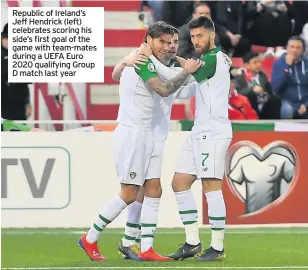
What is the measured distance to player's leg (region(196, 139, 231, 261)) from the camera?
30.4 feet

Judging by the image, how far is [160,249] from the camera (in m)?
10.6

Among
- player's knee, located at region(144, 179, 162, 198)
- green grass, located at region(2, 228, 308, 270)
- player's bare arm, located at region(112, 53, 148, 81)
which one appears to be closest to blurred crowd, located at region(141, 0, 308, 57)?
green grass, located at region(2, 228, 308, 270)

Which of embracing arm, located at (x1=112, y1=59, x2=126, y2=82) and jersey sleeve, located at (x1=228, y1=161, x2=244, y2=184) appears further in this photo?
jersey sleeve, located at (x1=228, y1=161, x2=244, y2=184)

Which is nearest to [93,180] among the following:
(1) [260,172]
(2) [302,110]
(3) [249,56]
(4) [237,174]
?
(4) [237,174]

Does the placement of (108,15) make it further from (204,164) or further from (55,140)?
(204,164)

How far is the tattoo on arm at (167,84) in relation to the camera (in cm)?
896

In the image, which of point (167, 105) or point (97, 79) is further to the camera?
point (97, 79)

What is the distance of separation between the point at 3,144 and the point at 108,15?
3062mm

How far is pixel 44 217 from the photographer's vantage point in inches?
502

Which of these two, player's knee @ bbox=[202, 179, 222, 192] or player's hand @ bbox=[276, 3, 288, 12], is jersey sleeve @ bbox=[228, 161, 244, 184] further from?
player's knee @ bbox=[202, 179, 222, 192]

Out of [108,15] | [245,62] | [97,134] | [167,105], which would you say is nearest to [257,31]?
[245,62]

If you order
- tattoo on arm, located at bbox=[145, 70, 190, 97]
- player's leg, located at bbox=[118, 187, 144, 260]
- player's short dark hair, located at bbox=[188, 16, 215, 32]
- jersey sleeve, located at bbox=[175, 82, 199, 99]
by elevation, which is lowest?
player's leg, located at bbox=[118, 187, 144, 260]

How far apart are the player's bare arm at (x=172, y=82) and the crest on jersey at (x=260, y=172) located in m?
3.90

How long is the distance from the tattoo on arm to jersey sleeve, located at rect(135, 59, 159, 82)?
0.04 meters
